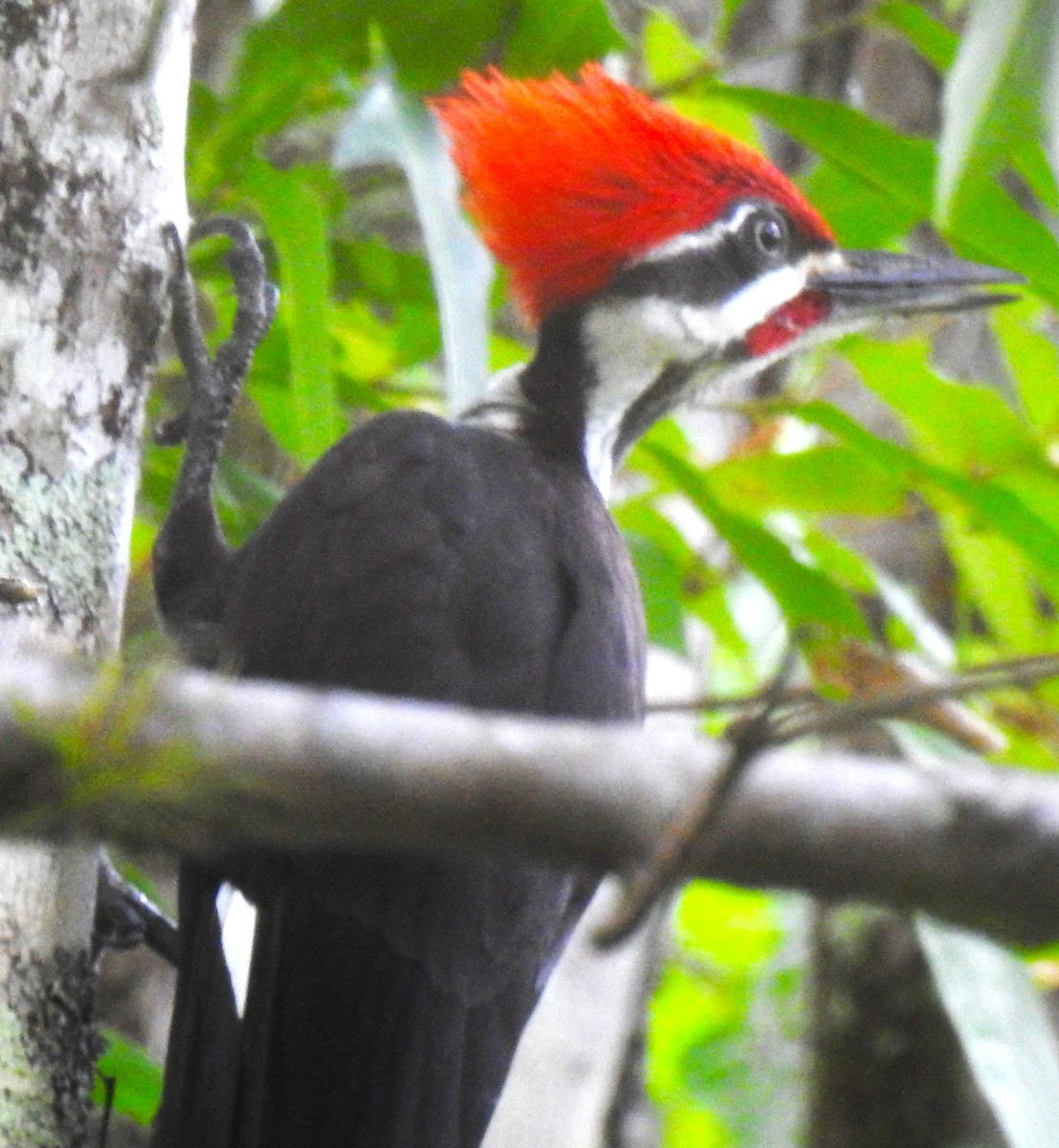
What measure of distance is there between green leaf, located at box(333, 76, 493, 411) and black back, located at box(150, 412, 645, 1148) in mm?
92

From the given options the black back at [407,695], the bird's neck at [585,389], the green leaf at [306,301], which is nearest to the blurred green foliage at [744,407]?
the green leaf at [306,301]

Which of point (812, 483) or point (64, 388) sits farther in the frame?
point (812, 483)

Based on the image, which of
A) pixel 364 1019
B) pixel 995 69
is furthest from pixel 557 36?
pixel 995 69

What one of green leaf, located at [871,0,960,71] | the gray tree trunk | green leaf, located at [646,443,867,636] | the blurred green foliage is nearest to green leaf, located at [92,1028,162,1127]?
the blurred green foliage

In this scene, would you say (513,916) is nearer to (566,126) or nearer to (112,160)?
(112,160)

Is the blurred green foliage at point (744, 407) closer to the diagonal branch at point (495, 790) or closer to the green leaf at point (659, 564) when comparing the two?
the green leaf at point (659, 564)

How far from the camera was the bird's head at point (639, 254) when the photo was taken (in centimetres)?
221

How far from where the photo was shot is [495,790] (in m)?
0.64

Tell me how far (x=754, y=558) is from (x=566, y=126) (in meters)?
0.58

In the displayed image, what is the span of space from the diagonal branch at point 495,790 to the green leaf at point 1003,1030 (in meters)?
1.33

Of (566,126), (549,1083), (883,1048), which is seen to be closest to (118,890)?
(549,1083)

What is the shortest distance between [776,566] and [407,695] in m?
0.76

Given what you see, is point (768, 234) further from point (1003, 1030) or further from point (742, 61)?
point (1003, 1030)

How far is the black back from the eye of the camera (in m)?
1.68
